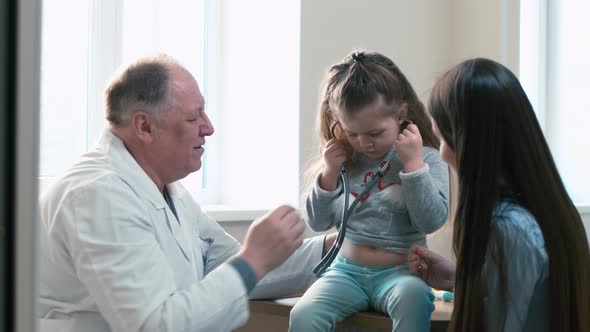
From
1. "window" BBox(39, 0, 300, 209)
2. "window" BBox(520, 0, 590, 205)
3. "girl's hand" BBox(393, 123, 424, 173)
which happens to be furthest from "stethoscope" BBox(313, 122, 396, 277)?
"window" BBox(520, 0, 590, 205)

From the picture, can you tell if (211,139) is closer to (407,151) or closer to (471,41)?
(471,41)

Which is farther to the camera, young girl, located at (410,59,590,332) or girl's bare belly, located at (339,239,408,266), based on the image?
girl's bare belly, located at (339,239,408,266)

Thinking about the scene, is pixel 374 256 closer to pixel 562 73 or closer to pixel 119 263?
pixel 119 263

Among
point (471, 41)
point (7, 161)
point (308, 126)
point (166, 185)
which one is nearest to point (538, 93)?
point (471, 41)

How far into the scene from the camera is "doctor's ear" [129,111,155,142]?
5.16 feet

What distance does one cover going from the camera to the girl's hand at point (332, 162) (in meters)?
1.84

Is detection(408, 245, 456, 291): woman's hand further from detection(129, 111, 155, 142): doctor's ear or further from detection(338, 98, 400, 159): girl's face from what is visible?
detection(129, 111, 155, 142): doctor's ear

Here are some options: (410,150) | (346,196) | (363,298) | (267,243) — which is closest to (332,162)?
(346,196)

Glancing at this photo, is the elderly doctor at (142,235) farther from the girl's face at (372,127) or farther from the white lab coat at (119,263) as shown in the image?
the girl's face at (372,127)

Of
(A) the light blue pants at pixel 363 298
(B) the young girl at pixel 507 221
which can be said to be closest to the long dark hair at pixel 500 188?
(B) the young girl at pixel 507 221

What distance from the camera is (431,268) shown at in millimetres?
1743

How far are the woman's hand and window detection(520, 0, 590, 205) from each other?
1916 millimetres

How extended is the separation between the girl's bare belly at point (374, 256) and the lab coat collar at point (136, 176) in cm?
42

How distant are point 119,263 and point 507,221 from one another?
0.69m
